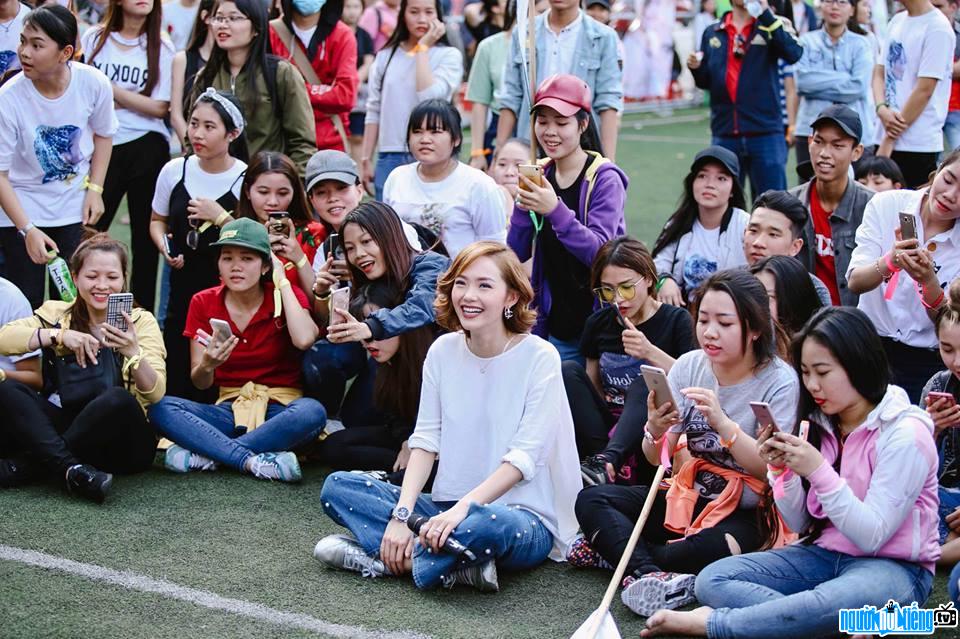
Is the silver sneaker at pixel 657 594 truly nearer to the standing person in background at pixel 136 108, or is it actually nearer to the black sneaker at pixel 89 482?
the black sneaker at pixel 89 482

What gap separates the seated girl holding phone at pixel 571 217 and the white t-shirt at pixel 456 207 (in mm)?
393

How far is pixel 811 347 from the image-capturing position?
3.57 metres

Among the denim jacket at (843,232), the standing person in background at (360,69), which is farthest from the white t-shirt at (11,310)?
the standing person in background at (360,69)

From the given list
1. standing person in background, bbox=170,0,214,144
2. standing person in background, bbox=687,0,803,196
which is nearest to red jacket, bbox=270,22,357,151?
standing person in background, bbox=170,0,214,144

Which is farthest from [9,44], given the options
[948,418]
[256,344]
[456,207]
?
[948,418]

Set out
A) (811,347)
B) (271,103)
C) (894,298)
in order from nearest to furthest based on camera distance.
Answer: (811,347) < (894,298) < (271,103)

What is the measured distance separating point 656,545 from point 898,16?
410cm

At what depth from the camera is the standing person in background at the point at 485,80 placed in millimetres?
7715

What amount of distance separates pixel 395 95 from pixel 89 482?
3.46m

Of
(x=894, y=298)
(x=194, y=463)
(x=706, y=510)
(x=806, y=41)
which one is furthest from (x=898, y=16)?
(x=194, y=463)

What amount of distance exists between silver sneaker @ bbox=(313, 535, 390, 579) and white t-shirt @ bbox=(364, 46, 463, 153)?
12.1ft

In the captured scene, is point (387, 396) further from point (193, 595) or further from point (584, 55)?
point (584, 55)

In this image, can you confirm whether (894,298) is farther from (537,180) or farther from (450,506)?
(450,506)

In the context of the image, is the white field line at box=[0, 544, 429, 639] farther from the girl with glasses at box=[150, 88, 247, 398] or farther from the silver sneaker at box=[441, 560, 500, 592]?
the girl with glasses at box=[150, 88, 247, 398]
